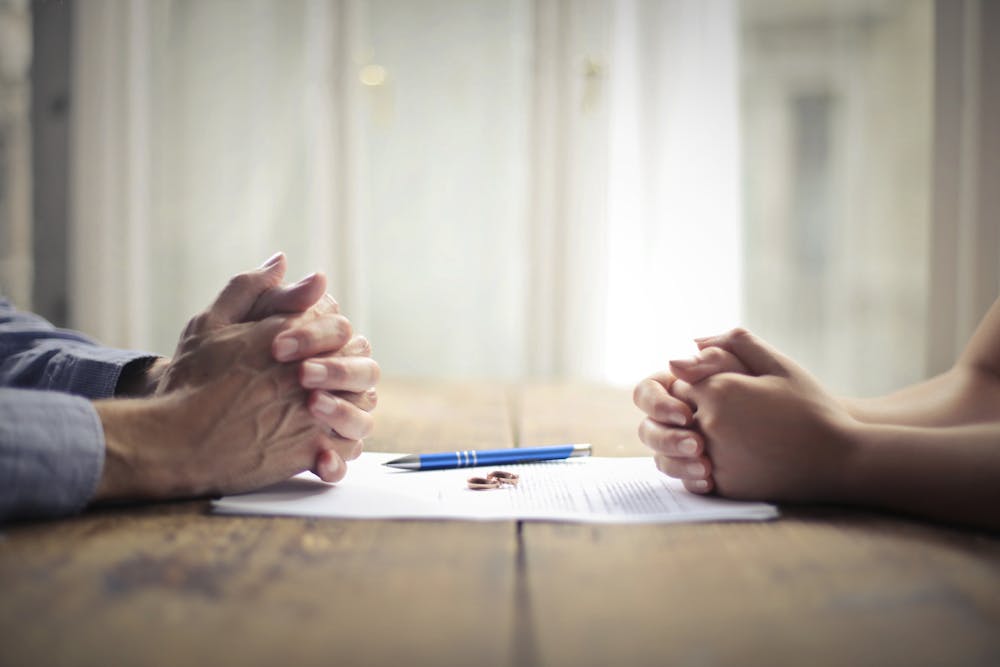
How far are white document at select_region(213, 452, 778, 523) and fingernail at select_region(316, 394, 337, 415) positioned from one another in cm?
7

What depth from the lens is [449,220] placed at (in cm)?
282

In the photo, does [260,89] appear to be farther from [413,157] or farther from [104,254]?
[104,254]

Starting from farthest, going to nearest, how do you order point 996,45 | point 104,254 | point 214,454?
point 104,254
point 996,45
point 214,454

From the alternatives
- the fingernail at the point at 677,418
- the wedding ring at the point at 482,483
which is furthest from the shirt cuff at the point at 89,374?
the fingernail at the point at 677,418

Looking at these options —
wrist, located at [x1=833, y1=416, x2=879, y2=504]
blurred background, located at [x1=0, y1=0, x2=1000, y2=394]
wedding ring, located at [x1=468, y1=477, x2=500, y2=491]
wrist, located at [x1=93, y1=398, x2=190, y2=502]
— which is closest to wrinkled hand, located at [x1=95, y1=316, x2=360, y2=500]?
wrist, located at [x1=93, y1=398, x2=190, y2=502]

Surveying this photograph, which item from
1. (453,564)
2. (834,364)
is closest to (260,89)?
(834,364)

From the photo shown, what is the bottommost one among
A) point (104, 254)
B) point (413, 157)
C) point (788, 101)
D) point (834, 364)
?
point (834, 364)

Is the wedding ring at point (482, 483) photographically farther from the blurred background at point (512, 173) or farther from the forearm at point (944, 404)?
the blurred background at point (512, 173)

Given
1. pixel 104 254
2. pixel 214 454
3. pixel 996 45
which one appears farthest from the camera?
pixel 104 254

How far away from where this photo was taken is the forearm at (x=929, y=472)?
62 centimetres

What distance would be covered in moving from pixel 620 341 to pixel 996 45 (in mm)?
1540

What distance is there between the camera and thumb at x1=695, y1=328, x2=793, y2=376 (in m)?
0.71

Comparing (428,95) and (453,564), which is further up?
(428,95)

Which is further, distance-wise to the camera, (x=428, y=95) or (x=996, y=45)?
(x=428, y=95)
